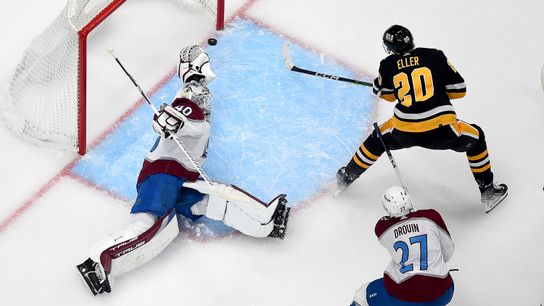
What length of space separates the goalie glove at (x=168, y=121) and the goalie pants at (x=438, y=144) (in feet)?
2.72

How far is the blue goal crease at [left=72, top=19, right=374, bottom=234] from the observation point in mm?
4879

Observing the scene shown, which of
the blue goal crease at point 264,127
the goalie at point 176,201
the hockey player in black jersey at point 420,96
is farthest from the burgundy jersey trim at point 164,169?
the hockey player in black jersey at point 420,96

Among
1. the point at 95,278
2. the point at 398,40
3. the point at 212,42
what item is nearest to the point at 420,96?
the point at 398,40

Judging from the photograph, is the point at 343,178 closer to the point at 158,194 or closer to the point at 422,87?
the point at 422,87

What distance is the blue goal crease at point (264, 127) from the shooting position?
4.88 m

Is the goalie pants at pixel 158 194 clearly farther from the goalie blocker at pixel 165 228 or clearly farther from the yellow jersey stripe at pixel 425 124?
the yellow jersey stripe at pixel 425 124

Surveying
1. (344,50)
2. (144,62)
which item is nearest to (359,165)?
(344,50)

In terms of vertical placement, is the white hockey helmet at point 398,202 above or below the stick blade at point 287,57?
above

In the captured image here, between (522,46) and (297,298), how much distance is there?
2.02 metres

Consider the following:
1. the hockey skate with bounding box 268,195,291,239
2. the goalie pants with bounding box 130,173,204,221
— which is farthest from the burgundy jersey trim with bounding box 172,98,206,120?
the hockey skate with bounding box 268,195,291,239

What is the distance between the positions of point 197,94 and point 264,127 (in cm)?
57

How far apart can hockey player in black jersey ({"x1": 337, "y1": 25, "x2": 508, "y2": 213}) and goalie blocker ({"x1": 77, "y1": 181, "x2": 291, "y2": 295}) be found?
0.57m

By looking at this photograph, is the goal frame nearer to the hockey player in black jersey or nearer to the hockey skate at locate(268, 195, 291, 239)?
the hockey skate at locate(268, 195, 291, 239)

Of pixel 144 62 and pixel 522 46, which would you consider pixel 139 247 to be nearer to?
pixel 144 62
